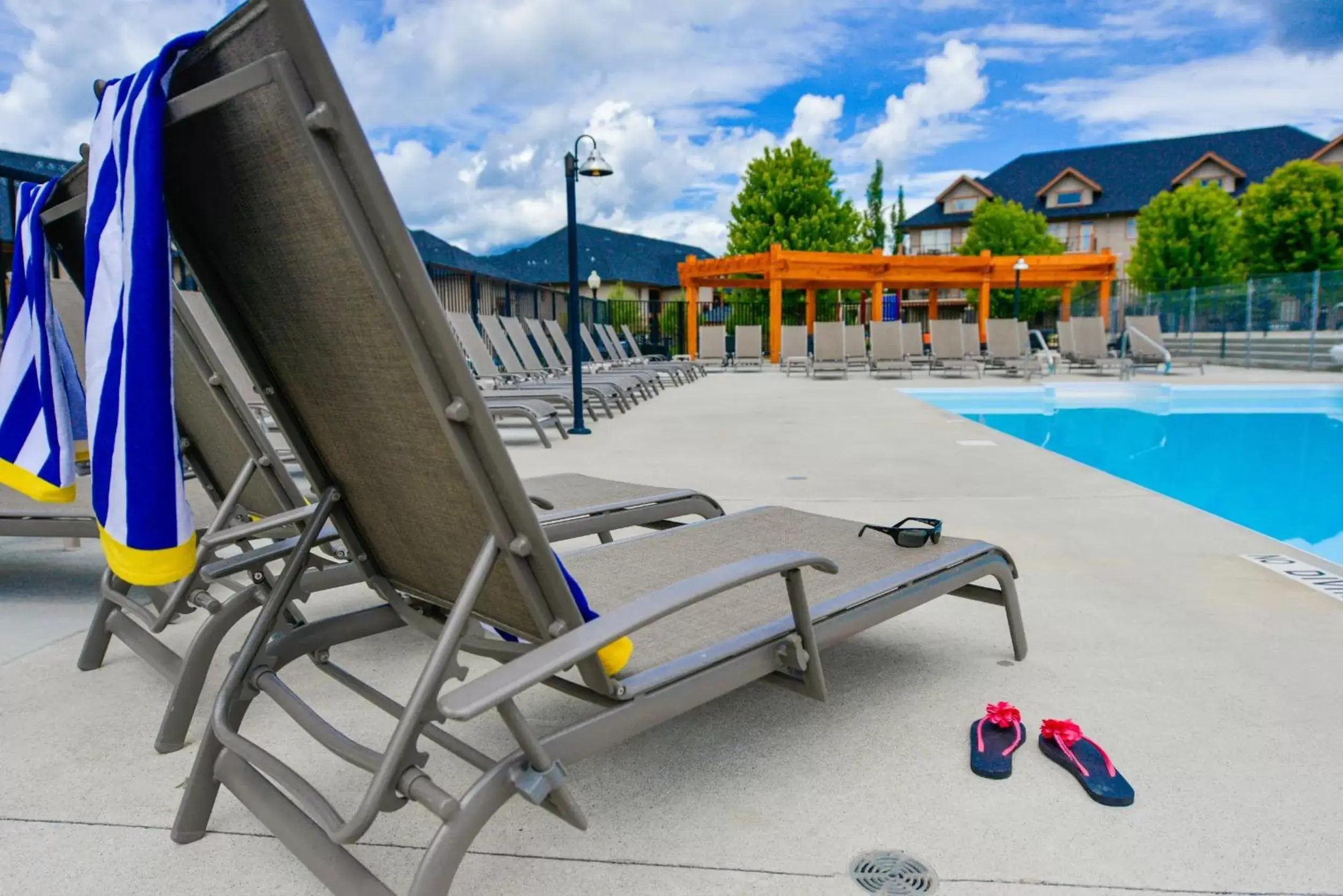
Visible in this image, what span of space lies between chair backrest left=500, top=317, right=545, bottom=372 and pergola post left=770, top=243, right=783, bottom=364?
9163 mm

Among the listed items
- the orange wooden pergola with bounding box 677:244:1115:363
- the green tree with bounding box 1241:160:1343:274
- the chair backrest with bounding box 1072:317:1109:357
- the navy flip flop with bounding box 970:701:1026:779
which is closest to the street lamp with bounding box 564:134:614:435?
the navy flip flop with bounding box 970:701:1026:779

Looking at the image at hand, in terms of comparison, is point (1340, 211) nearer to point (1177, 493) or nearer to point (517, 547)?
point (1177, 493)

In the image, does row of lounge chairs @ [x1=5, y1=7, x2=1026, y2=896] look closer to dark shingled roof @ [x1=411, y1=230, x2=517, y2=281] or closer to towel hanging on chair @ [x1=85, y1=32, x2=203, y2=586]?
towel hanging on chair @ [x1=85, y1=32, x2=203, y2=586]

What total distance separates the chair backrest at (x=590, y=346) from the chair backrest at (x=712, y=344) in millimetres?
4733

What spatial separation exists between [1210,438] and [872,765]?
8.14 metres

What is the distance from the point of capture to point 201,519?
2764 mm

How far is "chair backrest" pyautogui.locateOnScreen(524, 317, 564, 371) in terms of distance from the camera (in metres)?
12.6

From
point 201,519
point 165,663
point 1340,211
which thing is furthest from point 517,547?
point 1340,211

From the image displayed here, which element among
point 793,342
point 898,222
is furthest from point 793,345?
point 898,222

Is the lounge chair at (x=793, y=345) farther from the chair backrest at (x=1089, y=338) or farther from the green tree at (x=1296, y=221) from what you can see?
the green tree at (x=1296, y=221)

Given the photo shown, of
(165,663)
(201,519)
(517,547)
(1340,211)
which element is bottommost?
(165,663)

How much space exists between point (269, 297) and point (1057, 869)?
66.5 inches

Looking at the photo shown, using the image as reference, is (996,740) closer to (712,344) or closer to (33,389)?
(33,389)

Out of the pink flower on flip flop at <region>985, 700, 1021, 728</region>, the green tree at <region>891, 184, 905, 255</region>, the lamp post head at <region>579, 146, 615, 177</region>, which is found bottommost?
the pink flower on flip flop at <region>985, 700, 1021, 728</region>
